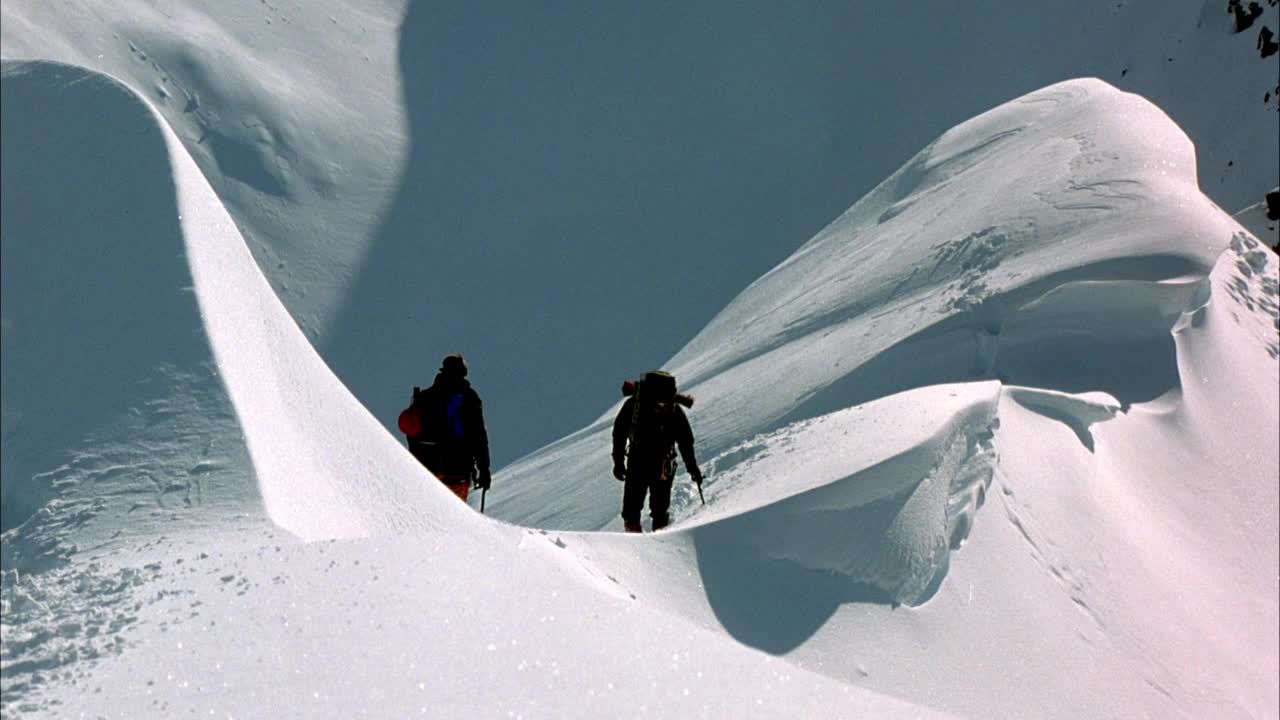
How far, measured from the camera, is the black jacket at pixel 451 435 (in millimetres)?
7641

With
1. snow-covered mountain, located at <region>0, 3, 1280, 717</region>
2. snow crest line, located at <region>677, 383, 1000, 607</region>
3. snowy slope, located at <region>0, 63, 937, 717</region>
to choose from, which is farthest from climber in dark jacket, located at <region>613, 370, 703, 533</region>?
snowy slope, located at <region>0, 63, 937, 717</region>

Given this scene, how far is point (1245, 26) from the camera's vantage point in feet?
69.2

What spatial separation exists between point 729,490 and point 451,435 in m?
1.60

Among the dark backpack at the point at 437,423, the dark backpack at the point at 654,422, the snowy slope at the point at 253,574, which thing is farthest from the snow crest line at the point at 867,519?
the snowy slope at the point at 253,574

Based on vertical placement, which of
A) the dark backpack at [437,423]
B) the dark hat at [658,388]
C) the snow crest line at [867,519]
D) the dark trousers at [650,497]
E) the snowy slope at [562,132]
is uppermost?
the snowy slope at [562,132]

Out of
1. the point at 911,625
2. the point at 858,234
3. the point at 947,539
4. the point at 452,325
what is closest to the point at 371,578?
the point at 911,625

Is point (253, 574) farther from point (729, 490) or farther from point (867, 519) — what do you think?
point (729, 490)

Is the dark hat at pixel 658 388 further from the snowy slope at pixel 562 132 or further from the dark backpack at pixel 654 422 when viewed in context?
the snowy slope at pixel 562 132

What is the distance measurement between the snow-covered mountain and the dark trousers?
0.33m

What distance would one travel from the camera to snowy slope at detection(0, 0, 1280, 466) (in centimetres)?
1789

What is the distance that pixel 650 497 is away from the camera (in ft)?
26.0

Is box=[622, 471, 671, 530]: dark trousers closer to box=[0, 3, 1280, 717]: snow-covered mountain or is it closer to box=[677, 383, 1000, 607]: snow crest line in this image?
box=[0, 3, 1280, 717]: snow-covered mountain

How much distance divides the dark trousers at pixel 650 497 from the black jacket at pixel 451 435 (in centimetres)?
84

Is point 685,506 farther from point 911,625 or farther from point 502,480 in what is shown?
point 502,480
